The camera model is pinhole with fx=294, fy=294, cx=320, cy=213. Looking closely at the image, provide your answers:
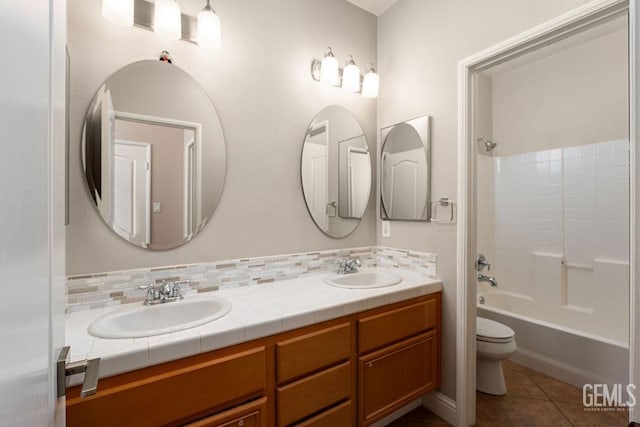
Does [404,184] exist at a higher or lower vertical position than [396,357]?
higher

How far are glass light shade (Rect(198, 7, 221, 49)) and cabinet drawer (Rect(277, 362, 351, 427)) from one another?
168 cm

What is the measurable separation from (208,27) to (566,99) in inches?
117

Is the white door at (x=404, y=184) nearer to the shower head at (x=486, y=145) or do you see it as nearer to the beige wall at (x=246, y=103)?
the beige wall at (x=246, y=103)

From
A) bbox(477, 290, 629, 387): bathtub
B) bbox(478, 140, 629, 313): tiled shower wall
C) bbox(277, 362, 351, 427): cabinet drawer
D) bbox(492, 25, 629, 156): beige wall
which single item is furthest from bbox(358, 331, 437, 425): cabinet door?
bbox(492, 25, 629, 156): beige wall

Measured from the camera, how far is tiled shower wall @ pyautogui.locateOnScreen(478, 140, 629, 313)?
7.68 feet

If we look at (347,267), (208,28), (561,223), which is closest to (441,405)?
(347,267)

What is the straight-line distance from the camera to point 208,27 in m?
1.49

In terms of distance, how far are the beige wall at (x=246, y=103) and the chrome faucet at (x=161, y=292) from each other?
0.11 meters

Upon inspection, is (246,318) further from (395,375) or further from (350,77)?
(350,77)

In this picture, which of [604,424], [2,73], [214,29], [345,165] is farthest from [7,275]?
[604,424]

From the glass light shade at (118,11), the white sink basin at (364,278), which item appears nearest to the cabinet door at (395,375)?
the white sink basin at (364,278)

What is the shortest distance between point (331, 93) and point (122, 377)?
6.29 ft

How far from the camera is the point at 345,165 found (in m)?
2.15

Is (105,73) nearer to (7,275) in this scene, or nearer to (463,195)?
(7,275)
